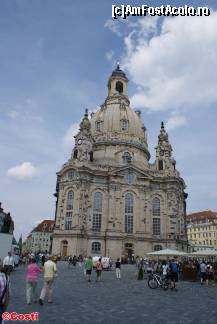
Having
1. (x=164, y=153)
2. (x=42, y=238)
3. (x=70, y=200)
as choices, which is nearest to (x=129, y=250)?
(x=70, y=200)

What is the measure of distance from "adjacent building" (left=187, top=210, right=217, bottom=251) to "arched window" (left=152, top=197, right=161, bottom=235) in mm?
36207

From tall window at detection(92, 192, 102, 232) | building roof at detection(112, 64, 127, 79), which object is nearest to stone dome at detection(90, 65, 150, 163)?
building roof at detection(112, 64, 127, 79)

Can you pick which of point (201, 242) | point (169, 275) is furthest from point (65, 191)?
point (201, 242)

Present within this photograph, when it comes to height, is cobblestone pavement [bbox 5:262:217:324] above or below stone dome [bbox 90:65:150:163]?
below

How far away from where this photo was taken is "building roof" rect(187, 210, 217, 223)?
9814cm

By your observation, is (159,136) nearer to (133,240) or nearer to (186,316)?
(133,240)

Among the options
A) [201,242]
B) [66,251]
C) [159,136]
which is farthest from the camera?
[201,242]

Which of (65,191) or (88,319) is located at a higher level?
(65,191)

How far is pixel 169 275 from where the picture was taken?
20422 mm

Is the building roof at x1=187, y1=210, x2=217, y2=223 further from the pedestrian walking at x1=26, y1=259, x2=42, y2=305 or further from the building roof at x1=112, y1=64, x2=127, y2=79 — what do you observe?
the pedestrian walking at x1=26, y1=259, x2=42, y2=305

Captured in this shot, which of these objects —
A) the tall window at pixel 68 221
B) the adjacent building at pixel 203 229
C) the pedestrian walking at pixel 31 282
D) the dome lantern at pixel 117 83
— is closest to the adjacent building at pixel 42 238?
the adjacent building at pixel 203 229

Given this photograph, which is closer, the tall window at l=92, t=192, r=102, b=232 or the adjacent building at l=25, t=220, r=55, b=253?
the tall window at l=92, t=192, r=102, b=232

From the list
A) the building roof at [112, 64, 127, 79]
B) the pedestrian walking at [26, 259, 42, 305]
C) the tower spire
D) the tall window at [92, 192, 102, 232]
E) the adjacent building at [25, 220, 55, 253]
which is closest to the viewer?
the pedestrian walking at [26, 259, 42, 305]

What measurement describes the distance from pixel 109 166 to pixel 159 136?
1513 centimetres
